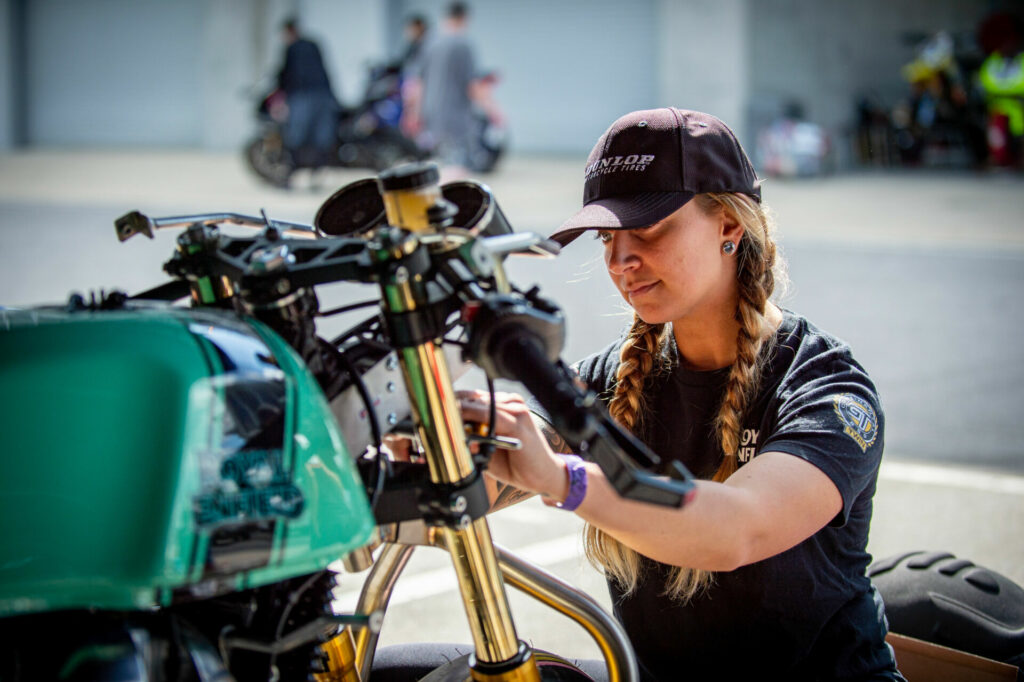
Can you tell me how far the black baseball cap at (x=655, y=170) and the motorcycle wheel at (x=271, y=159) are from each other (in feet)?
39.7

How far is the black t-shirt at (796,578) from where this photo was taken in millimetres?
1756

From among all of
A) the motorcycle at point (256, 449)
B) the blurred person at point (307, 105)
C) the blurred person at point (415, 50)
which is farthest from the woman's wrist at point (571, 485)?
the blurred person at point (415, 50)

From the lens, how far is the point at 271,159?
13.9 m

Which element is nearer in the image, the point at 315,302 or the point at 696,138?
the point at 315,302

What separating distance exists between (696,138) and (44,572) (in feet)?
3.93

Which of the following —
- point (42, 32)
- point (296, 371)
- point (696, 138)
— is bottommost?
point (296, 371)

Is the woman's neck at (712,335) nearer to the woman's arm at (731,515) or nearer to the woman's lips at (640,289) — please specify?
the woman's lips at (640,289)

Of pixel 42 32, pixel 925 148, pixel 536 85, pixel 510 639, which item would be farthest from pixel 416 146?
pixel 510 639

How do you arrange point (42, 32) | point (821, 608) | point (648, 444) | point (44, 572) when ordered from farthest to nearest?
point (42, 32) → point (648, 444) → point (821, 608) → point (44, 572)

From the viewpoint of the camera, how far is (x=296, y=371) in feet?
3.77

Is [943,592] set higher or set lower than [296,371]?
lower

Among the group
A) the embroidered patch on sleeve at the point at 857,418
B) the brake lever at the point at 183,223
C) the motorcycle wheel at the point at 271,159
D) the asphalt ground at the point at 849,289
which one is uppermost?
the brake lever at the point at 183,223

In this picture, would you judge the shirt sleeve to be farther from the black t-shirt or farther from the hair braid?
the hair braid

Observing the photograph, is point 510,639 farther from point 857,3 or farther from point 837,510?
point 857,3
